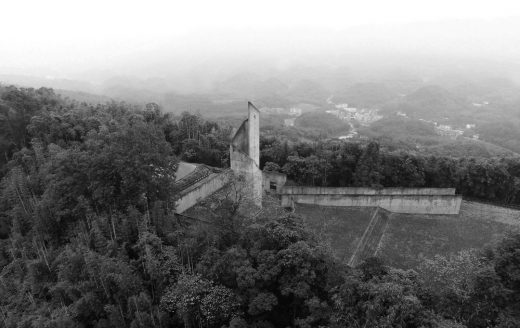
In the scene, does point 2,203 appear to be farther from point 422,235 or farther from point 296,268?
point 422,235

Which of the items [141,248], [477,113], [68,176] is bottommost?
[477,113]

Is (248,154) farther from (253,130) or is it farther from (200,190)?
(200,190)

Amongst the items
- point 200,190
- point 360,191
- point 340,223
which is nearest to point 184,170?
point 200,190

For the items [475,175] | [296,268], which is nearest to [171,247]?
[296,268]

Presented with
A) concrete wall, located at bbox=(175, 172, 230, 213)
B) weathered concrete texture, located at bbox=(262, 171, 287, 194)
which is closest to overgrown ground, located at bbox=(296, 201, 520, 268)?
weathered concrete texture, located at bbox=(262, 171, 287, 194)

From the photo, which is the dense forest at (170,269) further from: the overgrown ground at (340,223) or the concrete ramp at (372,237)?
the overgrown ground at (340,223)

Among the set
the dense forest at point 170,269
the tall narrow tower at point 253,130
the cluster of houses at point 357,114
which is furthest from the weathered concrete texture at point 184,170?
the cluster of houses at point 357,114
